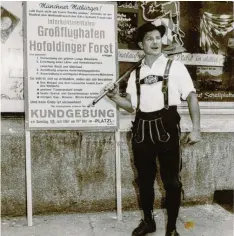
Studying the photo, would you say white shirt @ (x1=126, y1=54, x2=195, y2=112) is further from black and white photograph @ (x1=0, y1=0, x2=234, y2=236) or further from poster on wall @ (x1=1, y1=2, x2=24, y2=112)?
poster on wall @ (x1=1, y1=2, x2=24, y2=112)

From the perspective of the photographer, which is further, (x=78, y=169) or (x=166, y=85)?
(x=78, y=169)

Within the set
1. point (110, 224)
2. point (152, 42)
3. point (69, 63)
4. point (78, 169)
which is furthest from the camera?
point (78, 169)

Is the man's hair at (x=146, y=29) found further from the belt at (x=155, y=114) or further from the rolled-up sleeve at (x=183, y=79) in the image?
the belt at (x=155, y=114)

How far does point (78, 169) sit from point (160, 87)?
1467 mm

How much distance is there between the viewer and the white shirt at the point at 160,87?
3406 mm

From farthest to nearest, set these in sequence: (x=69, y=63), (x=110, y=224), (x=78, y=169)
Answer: (x=78, y=169), (x=110, y=224), (x=69, y=63)

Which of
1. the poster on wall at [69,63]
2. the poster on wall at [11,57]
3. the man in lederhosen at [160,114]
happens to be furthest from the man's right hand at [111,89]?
the poster on wall at [11,57]

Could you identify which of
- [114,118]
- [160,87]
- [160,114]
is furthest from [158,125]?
[114,118]

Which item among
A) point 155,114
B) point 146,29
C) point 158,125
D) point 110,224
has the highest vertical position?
point 146,29

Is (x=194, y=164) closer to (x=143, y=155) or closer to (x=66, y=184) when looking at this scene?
(x=143, y=155)

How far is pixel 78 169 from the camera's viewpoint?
13.9 ft

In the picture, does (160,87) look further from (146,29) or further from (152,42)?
(146,29)

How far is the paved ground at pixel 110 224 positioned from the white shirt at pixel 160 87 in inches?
52.5

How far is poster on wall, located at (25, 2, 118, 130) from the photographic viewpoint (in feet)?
12.5
